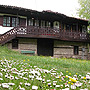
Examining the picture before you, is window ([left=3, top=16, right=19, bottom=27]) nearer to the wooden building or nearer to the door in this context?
the wooden building

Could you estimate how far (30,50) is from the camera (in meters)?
14.4

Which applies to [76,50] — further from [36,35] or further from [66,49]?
[36,35]

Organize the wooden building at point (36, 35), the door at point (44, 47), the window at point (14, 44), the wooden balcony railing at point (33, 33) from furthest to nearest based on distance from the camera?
the door at point (44, 47)
the window at point (14, 44)
the wooden building at point (36, 35)
the wooden balcony railing at point (33, 33)

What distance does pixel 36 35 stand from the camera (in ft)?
44.3

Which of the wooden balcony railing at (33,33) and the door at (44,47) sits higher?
the wooden balcony railing at (33,33)

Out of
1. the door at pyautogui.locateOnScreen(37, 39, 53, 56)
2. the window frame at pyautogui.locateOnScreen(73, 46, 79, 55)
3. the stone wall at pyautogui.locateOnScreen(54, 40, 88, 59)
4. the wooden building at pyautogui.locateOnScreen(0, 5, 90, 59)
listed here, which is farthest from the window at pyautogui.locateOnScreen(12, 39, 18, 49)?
the window frame at pyautogui.locateOnScreen(73, 46, 79, 55)

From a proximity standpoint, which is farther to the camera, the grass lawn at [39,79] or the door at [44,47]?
the door at [44,47]

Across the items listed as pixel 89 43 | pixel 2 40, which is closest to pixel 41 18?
pixel 2 40

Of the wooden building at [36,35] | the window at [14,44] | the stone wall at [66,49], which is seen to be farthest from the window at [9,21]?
the stone wall at [66,49]

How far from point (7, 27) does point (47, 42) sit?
16.6 ft

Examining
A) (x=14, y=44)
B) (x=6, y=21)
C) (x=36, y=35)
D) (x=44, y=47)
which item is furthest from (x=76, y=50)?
(x=6, y=21)

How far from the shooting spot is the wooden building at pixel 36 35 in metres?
13.0

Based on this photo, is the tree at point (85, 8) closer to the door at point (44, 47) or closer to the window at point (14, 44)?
the door at point (44, 47)

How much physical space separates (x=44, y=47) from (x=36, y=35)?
8.56 feet
